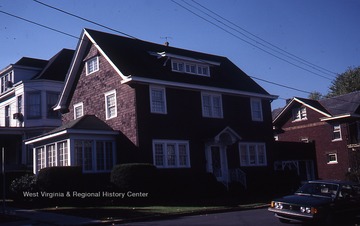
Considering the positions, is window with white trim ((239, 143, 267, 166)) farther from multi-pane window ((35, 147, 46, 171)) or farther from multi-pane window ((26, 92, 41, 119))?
multi-pane window ((26, 92, 41, 119))

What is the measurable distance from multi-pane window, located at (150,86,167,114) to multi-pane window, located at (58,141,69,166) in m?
5.40

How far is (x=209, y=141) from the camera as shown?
2702 centimetres

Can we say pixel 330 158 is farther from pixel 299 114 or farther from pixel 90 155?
pixel 90 155

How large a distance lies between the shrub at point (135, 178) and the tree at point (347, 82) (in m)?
55.6

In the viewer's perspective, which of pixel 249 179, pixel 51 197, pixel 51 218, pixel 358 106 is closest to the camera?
pixel 51 218

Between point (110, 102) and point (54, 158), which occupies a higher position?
point (110, 102)

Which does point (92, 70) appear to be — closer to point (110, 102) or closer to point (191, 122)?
point (110, 102)

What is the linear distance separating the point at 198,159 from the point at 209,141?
4.42 feet

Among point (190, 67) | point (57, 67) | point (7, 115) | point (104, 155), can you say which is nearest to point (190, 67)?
point (190, 67)

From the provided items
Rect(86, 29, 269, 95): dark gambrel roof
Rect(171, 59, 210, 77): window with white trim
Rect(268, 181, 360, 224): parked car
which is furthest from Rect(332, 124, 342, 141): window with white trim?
Rect(268, 181, 360, 224): parked car

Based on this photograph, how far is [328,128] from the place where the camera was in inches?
1647

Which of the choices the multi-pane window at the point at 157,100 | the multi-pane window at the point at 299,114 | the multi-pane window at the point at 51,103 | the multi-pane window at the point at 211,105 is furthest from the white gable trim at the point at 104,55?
the multi-pane window at the point at 299,114

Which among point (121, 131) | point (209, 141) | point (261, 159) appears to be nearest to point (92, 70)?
point (121, 131)

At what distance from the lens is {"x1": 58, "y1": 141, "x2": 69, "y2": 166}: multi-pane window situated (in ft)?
76.9
